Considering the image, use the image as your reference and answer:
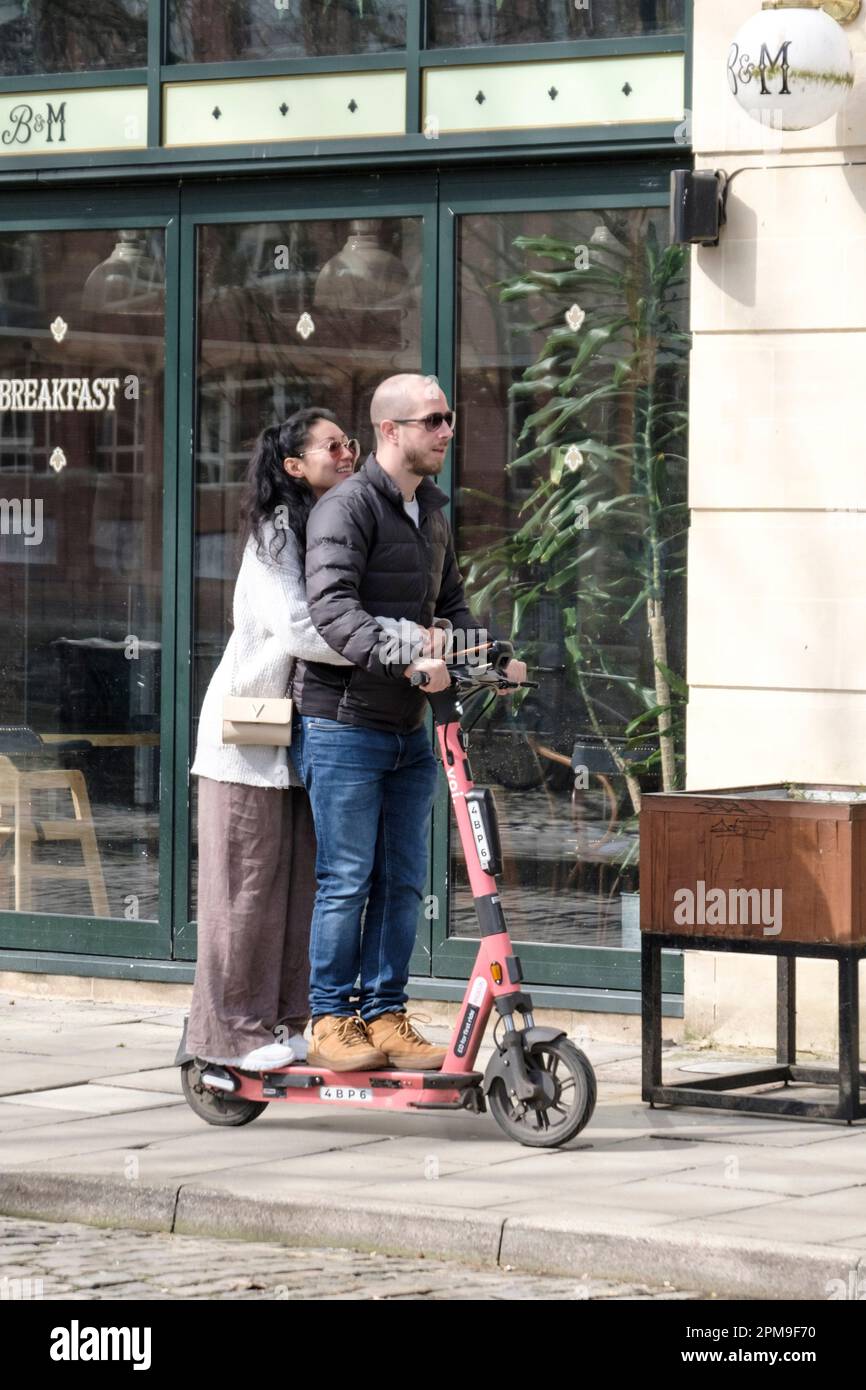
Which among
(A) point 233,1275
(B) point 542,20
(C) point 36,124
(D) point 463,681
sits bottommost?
(A) point 233,1275

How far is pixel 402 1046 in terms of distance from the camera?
6613 mm

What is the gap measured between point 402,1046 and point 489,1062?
28 cm

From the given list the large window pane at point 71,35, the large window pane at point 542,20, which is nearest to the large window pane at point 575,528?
the large window pane at point 542,20

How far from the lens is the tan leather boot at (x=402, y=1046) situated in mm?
6582

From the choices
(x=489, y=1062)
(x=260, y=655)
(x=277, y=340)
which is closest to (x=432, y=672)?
(x=260, y=655)

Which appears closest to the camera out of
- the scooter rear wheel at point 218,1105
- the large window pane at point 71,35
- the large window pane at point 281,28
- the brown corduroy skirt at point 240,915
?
the brown corduroy skirt at point 240,915

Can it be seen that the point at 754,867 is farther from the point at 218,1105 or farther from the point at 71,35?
the point at 71,35

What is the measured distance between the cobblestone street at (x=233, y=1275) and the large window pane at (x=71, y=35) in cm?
499

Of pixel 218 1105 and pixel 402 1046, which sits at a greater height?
pixel 402 1046

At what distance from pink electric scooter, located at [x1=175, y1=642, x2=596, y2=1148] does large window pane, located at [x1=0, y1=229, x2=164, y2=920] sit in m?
2.85

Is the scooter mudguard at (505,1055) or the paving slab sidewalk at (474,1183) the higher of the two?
the scooter mudguard at (505,1055)

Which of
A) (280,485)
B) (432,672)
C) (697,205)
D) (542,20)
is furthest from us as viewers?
(542,20)

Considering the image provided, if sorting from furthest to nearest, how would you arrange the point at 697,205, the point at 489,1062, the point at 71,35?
the point at 71,35
the point at 697,205
the point at 489,1062

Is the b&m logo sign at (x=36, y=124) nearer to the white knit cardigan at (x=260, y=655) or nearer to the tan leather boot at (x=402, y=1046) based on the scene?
the white knit cardigan at (x=260, y=655)
